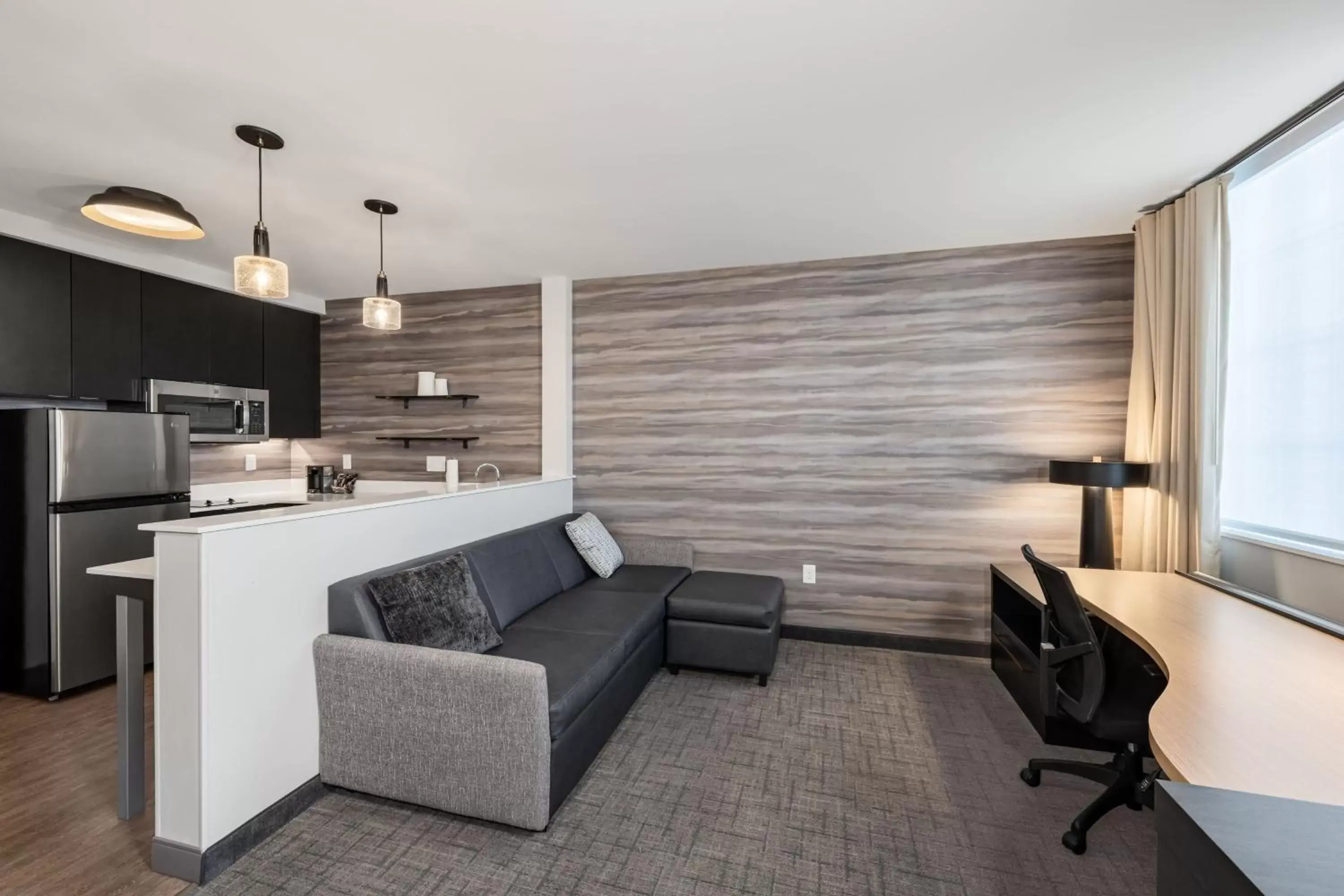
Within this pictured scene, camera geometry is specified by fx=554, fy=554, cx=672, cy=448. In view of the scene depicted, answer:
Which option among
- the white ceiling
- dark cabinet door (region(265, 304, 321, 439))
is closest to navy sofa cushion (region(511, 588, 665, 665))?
the white ceiling

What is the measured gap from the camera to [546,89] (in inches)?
74.9

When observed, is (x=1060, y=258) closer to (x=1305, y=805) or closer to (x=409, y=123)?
(x=1305, y=805)

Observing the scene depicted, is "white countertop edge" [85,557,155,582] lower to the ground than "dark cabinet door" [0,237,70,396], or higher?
lower

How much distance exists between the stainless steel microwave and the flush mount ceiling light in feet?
4.84

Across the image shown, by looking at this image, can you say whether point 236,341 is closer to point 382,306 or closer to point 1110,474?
point 382,306

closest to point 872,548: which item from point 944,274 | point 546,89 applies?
point 944,274

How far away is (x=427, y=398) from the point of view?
448 centimetres

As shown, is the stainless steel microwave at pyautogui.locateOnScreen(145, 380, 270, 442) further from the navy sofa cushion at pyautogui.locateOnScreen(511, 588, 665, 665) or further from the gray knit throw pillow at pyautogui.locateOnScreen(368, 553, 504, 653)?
the navy sofa cushion at pyautogui.locateOnScreen(511, 588, 665, 665)

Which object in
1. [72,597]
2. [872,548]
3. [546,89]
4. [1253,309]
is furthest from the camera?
[872,548]

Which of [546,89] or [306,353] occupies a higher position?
[546,89]

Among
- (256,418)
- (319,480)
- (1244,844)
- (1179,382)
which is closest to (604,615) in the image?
(1244,844)

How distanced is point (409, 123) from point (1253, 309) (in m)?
3.72

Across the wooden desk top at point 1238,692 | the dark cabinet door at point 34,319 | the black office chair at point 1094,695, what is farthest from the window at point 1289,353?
the dark cabinet door at point 34,319

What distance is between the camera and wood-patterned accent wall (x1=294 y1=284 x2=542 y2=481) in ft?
14.1
